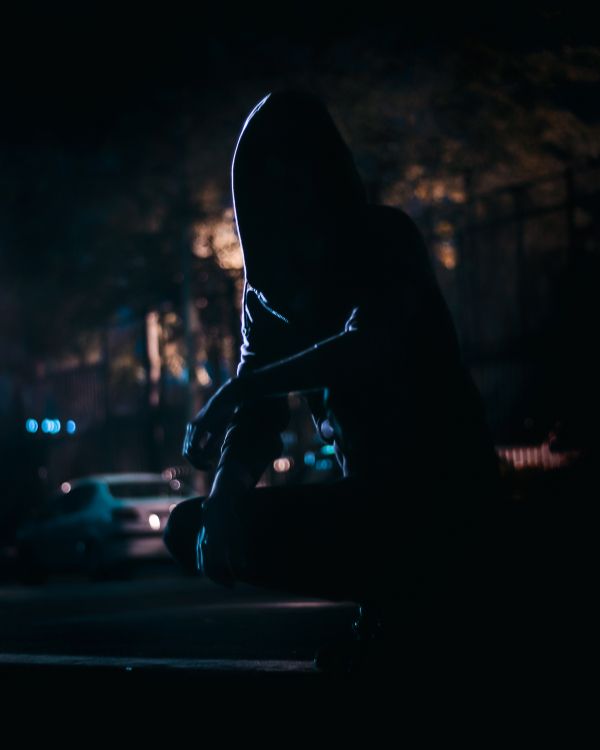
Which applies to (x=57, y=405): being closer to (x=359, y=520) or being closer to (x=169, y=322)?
(x=169, y=322)

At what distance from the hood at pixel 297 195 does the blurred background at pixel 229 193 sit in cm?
937

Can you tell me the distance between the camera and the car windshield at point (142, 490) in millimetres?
20731

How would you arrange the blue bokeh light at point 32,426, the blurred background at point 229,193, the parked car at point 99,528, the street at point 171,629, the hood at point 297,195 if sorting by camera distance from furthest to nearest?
the blue bokeh light at point 32,426, the parked car at point 99,528, the blurred background at point 229,193, the street at point 171,629, the hood at point 297,195

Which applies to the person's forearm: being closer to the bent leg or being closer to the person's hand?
the person's hand

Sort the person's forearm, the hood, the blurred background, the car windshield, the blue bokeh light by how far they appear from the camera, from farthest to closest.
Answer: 1. the blue bokeh light
2. the car windshield
3. the blurred background
4. the hood
5. the person's forearm

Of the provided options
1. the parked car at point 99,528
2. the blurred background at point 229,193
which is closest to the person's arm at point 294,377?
the blurred background at point 229,193

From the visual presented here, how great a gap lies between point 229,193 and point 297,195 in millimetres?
24624

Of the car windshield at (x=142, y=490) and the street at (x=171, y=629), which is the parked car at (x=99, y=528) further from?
the street at (x=171, y=629)

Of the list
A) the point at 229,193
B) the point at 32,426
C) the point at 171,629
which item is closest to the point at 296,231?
the point at 171,629

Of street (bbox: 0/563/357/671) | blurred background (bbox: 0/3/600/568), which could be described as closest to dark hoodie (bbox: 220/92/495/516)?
street (bbox: 0/563/357/671)

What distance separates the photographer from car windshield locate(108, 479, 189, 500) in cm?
2073

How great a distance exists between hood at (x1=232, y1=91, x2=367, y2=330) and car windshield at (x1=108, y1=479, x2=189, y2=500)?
1843cm

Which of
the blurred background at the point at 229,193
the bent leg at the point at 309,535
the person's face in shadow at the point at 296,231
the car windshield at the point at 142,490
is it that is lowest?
the car windshield at the point at 142,490

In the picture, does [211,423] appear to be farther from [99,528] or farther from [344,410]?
[99,528]
